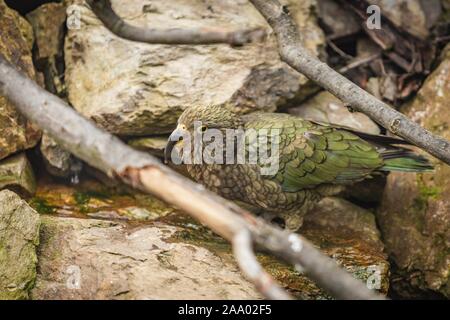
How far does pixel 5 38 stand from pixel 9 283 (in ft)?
7.21

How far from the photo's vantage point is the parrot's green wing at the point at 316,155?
439 cm

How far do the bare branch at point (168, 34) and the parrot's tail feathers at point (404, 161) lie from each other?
57.4 inches

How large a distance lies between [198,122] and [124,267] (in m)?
1.18

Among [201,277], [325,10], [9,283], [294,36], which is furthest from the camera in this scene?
[325,10]

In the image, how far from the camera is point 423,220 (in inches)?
187

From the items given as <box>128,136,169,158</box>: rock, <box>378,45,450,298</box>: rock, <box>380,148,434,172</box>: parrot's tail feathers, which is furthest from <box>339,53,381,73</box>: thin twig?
<box>128,136,169,158</box>: rock

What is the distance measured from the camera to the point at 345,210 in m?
4.95

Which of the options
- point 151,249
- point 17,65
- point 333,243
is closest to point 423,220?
point 333,243

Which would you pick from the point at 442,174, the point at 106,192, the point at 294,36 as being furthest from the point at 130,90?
the point at 442,174

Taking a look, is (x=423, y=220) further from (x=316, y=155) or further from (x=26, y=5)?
(x=26, y=5)

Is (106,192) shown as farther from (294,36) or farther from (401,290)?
(401,290)

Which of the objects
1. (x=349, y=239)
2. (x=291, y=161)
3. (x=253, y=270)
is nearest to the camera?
(x=253, y=270)

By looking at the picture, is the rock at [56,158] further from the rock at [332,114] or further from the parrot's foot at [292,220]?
the rock at [332,114]

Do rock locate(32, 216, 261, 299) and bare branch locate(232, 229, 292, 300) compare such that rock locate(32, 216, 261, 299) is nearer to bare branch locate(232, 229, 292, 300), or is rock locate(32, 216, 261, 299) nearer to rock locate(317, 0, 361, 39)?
bare branch locate(232, 229, 292, 300)
